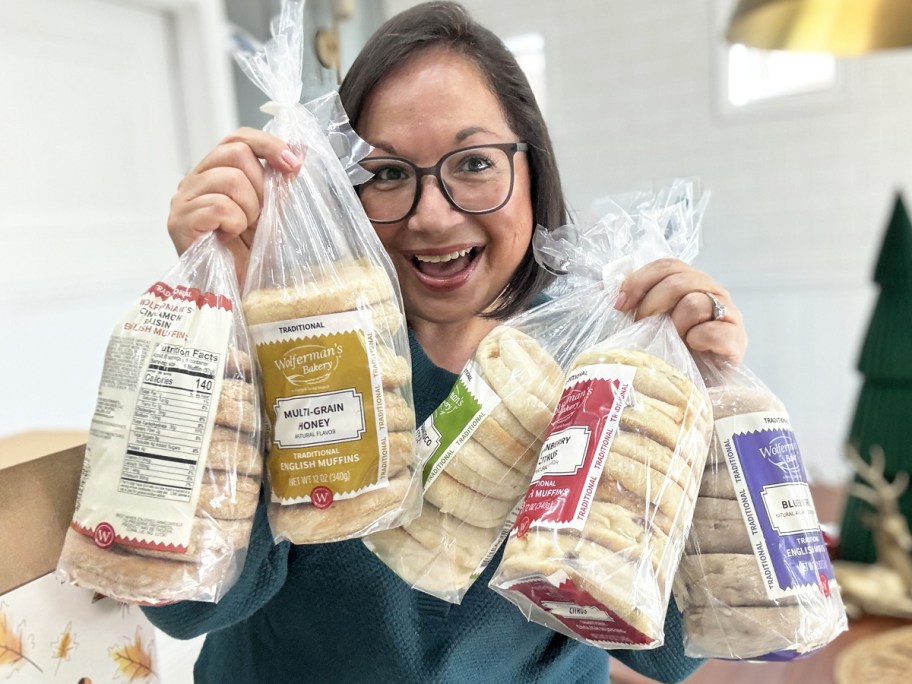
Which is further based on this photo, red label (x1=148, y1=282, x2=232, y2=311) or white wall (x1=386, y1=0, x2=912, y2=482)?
white wall (x1=386, y1=0, x2=912, y2=482)

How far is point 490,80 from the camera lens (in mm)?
885

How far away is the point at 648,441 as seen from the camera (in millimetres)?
582

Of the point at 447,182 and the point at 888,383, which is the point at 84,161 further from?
the point at 888,383

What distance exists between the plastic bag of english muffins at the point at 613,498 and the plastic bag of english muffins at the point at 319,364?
0.45 ft

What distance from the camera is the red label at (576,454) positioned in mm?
554

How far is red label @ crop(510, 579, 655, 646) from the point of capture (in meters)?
0.53

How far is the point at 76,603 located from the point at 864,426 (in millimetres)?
1503

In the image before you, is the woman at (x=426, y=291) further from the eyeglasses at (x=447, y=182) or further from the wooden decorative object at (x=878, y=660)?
the wooden decorative object at (x=878, y=660)

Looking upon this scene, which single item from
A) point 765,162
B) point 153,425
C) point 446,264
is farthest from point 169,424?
point 765,162

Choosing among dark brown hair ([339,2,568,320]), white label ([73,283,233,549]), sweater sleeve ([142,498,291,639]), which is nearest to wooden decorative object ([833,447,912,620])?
dark brown hair ([339,2,568,320])

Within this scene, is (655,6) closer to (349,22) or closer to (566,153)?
(566,153)

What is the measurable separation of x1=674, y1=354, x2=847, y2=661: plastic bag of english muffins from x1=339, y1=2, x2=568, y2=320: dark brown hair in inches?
15.3

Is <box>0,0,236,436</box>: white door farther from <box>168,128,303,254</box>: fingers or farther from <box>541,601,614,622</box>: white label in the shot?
<box>541,601,614,622</box>: white label

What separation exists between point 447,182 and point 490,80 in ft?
0.55
